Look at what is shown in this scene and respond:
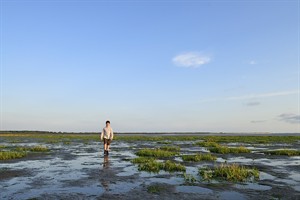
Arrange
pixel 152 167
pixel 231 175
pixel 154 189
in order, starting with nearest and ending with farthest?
pixel 154 189
pixel 231 175
pixel 152 167

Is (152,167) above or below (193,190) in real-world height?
above

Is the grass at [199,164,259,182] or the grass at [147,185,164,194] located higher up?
the grass at [199,164,259,182]

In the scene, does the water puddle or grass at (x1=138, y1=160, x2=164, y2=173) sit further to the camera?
grass at (x1=138, y1=160, x2=164, y2=173)

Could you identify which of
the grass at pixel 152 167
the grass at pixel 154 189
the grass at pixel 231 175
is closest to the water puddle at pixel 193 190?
the grass at pixel 154 189

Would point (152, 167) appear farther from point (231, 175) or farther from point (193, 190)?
point (193, 190)

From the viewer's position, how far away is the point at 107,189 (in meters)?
12.5

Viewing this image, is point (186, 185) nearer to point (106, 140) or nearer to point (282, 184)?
point (282, 184)

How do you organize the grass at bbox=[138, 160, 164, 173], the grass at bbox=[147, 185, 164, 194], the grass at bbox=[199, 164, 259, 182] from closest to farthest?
the grass at bbox=[147, 185, 164, 194] < the grass at bbox=[199, 164, 259, 182] < the grass at bbox=[138, 160, 164, 173]

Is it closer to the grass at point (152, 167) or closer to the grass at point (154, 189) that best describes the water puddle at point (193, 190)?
the grass at point (154, 189)

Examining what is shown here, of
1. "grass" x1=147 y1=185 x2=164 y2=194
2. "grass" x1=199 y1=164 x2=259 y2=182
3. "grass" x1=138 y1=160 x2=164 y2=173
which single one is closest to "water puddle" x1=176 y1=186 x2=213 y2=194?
"grass" x1=147 y1=185 x2=164 y2=194

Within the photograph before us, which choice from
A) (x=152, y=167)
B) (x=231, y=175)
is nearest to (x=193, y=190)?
(x=231, y=175)

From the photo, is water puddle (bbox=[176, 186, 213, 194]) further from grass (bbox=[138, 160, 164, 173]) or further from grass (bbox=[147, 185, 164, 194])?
grass (bbox=[138, 160, 164, 173])

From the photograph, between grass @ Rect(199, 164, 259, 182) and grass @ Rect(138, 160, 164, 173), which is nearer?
grass @ Rect(199, 164, 259, 182)

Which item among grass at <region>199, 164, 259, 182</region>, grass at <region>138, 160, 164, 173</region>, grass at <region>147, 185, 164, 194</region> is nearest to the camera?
grass at <region>147, 185, 164, 194</region>
